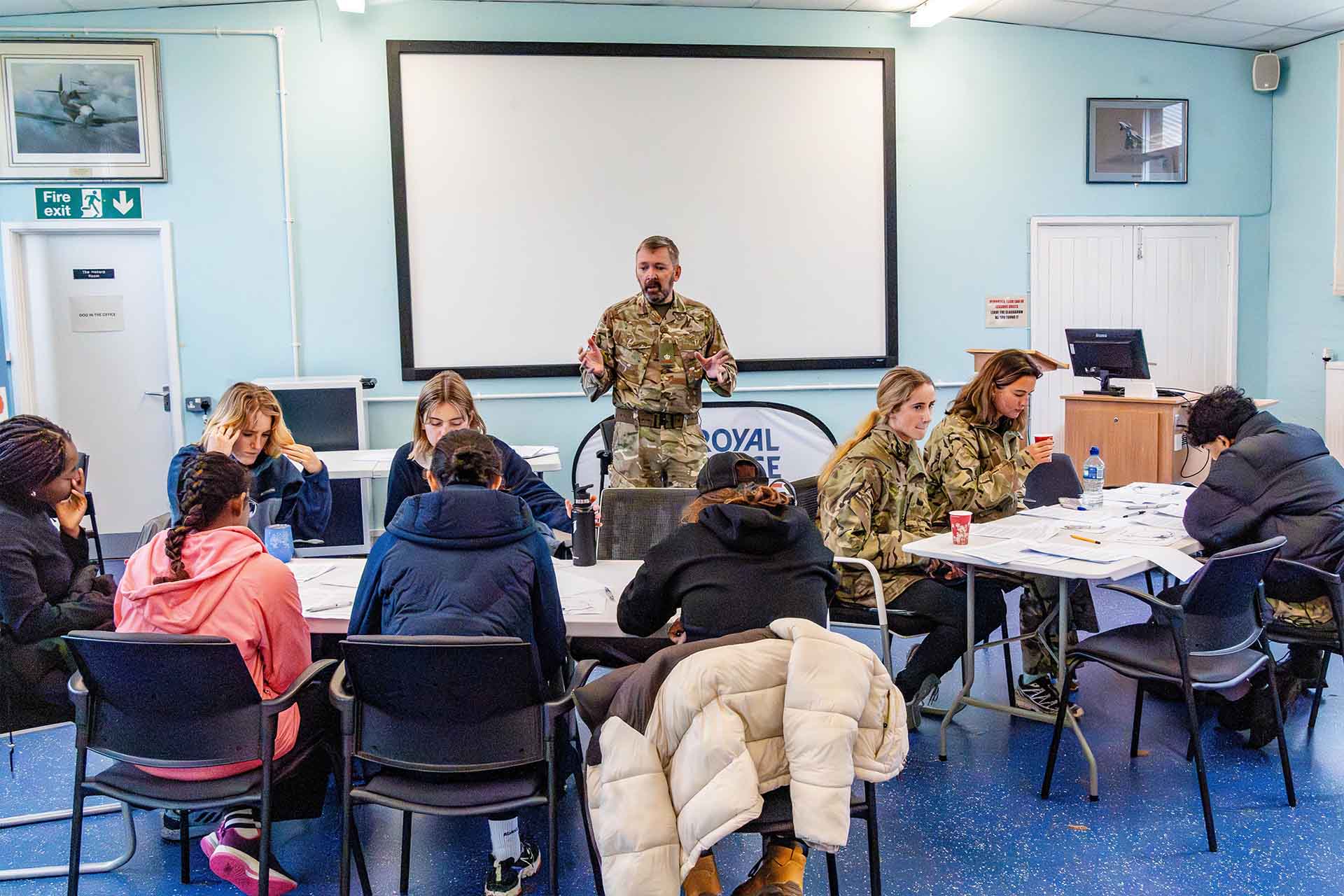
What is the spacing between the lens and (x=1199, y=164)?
25.4 ft

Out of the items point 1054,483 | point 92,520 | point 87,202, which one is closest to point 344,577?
point 1054,483

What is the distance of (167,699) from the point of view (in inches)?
90.8

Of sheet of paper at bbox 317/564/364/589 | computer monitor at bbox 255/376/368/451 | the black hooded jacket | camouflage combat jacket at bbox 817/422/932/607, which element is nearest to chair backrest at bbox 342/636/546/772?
the black hooded jacket

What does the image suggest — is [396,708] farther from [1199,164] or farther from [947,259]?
[1199,164]

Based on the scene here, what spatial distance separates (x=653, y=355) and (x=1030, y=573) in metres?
2.04

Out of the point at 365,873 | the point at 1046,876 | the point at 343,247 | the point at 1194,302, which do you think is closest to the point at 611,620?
the point at 365,873

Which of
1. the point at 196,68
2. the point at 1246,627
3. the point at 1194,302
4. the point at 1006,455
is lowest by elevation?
the point at 1246,627

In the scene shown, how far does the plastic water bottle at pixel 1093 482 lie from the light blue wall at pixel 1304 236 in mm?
4405

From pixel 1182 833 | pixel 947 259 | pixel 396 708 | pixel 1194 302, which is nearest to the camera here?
pixel 396 708

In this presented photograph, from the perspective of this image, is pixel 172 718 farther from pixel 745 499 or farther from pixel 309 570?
pixel 745 499

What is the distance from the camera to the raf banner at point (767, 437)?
6363 mm

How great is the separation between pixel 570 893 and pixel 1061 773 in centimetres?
164

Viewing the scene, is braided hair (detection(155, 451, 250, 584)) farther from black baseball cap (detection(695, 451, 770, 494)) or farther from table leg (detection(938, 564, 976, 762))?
table leg (detection(938, 564, 976, 762))

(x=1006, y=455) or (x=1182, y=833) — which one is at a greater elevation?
(x=1006, y=455)
